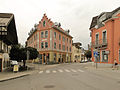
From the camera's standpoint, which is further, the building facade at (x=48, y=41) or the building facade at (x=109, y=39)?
the building facade at (x=48, y=41)

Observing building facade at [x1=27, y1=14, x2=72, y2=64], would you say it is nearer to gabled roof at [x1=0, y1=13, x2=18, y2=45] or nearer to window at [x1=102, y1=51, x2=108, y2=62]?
gabled roof at [x1=0, y1=13, x2=18, y2=45]

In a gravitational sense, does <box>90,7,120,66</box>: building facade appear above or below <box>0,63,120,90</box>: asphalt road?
above

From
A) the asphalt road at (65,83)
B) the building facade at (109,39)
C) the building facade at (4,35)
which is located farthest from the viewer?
the building facade at (109,39)

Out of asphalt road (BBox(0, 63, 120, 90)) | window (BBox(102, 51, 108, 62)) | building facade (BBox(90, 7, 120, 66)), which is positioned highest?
building facade (BBox(90, 7, 120, 66))

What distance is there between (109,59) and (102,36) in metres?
4.87

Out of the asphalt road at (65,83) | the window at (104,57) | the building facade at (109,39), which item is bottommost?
the asphalt road at (65,83)

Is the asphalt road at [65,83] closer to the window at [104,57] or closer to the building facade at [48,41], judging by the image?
the window at [104,57]

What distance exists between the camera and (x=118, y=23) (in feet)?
69.5

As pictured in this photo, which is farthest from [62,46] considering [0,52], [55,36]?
[0,52]

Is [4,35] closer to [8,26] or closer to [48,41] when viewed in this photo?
[8,26]

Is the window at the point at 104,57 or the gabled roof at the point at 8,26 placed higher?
the gabled roof at the point at 8,26

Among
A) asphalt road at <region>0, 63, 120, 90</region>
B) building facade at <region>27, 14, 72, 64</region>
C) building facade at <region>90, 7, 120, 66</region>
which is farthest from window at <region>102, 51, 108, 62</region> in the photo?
building facade at <region>27, 14, 72, 64</region>

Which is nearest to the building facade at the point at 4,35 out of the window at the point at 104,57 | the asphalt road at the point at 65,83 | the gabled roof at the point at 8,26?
the gabled roof at the point at 8,26

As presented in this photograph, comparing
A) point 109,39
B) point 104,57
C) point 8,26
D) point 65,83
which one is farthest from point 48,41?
point 65,83
